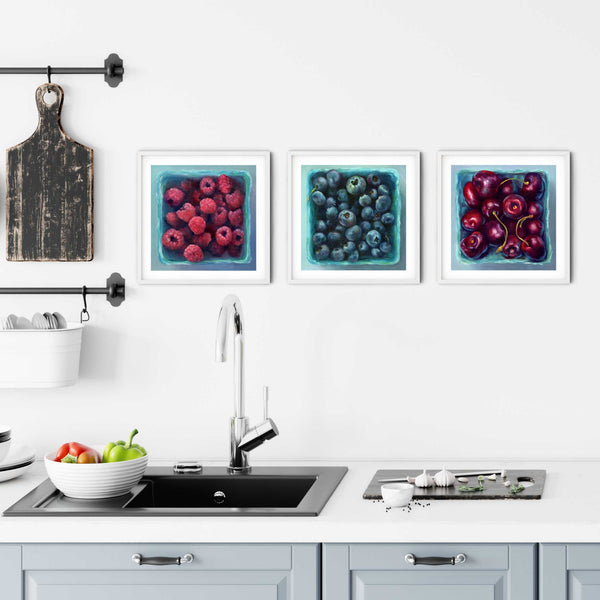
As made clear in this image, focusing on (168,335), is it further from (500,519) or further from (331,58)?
(500,519)

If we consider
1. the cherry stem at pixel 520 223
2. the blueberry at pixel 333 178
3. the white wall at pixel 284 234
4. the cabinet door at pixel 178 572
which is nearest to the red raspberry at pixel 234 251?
the white wall at pixel 284 234

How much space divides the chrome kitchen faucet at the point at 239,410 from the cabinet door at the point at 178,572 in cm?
46

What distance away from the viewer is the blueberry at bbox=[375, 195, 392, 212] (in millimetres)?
2488

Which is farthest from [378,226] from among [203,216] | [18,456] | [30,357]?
[18,456]

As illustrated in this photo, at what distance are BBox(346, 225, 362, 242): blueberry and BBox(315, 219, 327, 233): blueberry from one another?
68mm

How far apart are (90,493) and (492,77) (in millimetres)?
1598

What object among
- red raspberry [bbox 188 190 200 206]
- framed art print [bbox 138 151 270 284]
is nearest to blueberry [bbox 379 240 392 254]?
framed art print [bbox 138 151 270 284]

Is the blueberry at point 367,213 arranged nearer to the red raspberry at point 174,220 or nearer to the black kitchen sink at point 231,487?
the red raspberry at point 174,220

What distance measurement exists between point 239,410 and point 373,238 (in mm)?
625

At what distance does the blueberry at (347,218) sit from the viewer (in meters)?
2.49

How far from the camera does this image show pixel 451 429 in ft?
8.29

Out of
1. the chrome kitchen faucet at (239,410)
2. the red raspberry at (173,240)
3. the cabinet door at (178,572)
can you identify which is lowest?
the cabinet door at (178,572)

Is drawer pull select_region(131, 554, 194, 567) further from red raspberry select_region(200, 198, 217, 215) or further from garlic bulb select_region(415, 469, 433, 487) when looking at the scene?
red raspberry select_region(200, 198, 217, 215)

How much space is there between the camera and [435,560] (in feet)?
6.13
